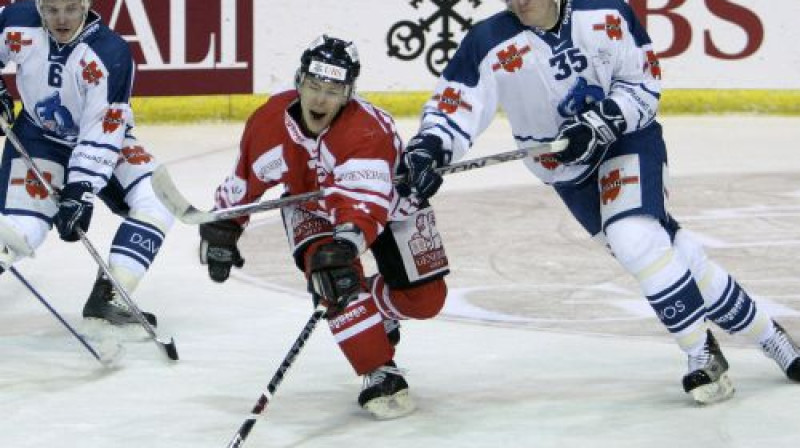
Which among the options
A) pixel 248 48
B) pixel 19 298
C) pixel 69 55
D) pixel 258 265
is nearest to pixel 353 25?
pixel 248 48

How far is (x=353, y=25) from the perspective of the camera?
31.2 ft

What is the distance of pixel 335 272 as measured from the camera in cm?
430

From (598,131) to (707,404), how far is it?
2.41 ft

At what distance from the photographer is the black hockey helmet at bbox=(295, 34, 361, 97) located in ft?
14.2

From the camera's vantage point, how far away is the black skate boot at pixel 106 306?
17.6 ft

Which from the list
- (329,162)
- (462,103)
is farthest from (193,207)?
(462,103)

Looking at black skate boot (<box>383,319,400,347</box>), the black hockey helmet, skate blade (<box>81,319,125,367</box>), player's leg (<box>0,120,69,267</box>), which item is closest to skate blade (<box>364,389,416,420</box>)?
black skate boot (<box>383,319,400,347</box>)

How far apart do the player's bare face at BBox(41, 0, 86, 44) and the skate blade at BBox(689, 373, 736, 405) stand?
77.7 inches

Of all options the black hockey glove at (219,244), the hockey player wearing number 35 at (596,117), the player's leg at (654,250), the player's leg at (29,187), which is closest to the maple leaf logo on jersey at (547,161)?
the hockey player wearing number 35 at (596,117)

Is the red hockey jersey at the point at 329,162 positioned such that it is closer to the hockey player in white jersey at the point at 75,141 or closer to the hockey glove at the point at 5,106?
the hockey player in white jersey at the point at 75,141

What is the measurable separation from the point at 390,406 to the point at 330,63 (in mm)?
853

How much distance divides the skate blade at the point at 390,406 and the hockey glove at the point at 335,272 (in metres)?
0.34

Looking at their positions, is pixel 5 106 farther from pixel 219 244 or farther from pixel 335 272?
pixel 335 272

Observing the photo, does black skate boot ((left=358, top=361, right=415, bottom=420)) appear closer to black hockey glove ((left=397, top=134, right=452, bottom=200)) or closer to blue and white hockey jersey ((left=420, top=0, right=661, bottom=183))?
black hockey glove ((left=397, top=134, right=452, bottom=200))
